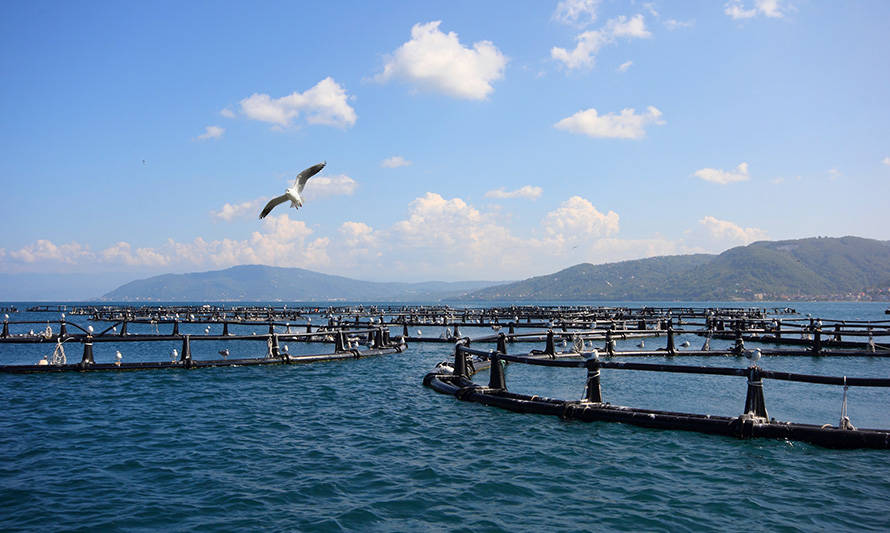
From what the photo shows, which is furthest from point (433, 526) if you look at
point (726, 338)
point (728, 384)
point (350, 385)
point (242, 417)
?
point (726, 338)

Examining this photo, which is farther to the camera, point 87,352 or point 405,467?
point 87,352

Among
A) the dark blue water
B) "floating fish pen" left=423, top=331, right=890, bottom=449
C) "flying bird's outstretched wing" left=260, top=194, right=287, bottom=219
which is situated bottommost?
the dark blue water

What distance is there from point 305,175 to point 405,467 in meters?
8.94

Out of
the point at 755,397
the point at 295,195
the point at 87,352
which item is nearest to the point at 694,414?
the point at 755,397

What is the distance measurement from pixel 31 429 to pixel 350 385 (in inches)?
366

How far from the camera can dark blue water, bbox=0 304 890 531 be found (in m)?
7.46

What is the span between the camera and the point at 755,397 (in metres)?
11.1

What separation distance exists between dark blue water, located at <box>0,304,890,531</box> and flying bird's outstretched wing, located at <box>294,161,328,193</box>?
638 centimetres

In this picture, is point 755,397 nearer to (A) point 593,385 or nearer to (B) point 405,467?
(A) point 593,385

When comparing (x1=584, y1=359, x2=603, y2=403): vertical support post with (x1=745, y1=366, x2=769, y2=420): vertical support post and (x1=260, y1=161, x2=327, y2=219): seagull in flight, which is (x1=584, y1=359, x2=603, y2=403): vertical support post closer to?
(x1=745, y1=366, x2=769, y2=420): vertical support post

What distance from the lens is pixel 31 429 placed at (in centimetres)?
1272

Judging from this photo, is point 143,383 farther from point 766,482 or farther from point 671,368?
point 766,482

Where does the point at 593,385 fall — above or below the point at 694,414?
above

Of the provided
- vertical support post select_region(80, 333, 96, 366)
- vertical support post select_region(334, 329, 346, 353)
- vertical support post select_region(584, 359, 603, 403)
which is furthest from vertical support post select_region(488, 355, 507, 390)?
vertical support post select_region(80, 333, 96, 366)
